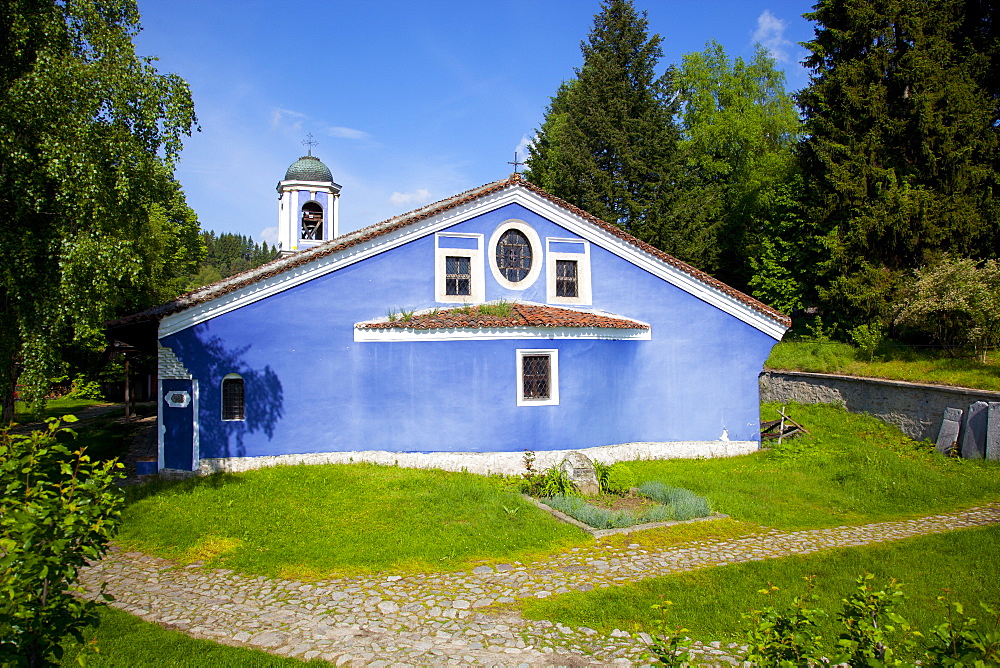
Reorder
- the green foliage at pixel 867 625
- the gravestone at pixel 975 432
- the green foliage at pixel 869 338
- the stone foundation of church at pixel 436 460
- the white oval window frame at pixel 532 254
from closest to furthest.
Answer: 1. the green foliage at pixel 867 625
2. the stone foundation of church at pixel 436 460
3. the gravestone at pixel 975 432
4. the white oval window frame at pixel 532 254
5. the green foliage at pixel 869 338

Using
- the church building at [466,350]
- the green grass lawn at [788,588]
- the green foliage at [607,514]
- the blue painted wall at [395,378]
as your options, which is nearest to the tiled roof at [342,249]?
the church building at [466,350]

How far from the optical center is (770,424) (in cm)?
1983

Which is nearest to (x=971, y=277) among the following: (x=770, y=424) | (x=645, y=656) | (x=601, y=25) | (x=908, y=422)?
(x=908, y=422)

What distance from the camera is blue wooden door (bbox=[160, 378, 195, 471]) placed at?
13.4 metres

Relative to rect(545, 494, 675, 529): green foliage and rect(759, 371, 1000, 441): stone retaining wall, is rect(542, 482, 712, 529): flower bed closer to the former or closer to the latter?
rect(545, 494, 675, 529): green foliage

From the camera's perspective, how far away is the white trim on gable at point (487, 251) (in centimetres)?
1351

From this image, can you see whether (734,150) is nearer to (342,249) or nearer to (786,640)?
(342,249)

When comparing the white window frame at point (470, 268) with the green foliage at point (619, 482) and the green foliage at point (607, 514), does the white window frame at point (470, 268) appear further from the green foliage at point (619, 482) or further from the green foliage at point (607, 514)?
the green foliage at point (607, 514)

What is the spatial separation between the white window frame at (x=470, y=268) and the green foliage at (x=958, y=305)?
15.3 m

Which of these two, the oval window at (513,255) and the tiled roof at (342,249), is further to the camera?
the oval window at (513,255)

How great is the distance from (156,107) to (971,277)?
23119 millimetres

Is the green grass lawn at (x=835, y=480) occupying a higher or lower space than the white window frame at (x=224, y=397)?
lower

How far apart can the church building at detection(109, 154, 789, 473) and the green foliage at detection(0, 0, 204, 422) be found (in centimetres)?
375

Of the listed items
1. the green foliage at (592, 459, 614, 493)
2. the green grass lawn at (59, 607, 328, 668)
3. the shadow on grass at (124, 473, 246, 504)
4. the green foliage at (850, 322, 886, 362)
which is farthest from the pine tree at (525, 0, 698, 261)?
the green grass lawn at (59, 607, 328, 668)
